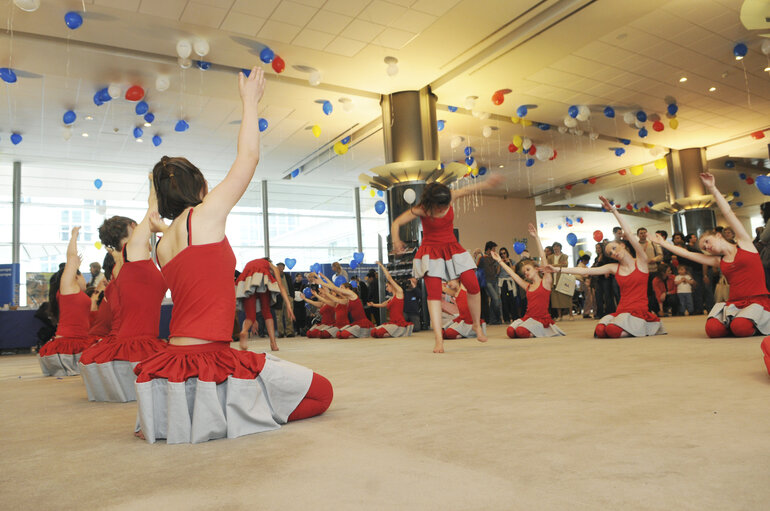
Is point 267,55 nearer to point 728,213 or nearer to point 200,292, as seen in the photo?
point 728,213

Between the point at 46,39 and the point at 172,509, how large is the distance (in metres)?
8.34

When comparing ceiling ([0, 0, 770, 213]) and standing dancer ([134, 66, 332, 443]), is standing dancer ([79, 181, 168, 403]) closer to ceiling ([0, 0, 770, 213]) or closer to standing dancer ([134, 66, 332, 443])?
standing dancer ([134, 66, 332, 443])

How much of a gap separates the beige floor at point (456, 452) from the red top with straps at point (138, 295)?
449 millimetres

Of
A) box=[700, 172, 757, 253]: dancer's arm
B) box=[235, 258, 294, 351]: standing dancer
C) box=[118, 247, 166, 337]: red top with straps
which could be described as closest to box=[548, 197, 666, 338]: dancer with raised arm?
box=[700, 172, 757, 253]: dancer's arm

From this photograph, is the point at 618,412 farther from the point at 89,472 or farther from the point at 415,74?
the point at 415,74

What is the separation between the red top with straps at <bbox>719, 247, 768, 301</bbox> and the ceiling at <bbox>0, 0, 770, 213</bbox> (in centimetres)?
455

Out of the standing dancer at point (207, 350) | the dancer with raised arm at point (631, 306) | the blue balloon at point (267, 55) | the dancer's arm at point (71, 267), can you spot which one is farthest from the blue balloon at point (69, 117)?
the standing dancer at point (207, 350)

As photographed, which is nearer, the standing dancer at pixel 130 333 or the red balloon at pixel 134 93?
the standing dancer at pixel 130 333

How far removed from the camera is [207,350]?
74.6 inches

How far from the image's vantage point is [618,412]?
1826mm

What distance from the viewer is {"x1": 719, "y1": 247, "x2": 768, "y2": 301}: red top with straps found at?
4230 millimetres

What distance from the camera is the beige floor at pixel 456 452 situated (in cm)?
113

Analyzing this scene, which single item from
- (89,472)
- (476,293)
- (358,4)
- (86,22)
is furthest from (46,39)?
(89,472)

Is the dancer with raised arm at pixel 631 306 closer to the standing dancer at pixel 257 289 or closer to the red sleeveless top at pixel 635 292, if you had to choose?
the red sleeveless top at pixel 635 292
